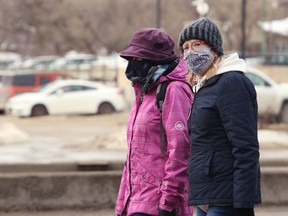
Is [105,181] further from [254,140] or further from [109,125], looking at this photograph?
[109,125]

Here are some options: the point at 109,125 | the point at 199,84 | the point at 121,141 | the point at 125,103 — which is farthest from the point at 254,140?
the point at 125,103

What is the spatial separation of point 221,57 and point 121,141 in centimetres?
1142

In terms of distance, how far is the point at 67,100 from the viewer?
93.3 ft

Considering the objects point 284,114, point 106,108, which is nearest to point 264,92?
point 284,114

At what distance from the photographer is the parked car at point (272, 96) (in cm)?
2308

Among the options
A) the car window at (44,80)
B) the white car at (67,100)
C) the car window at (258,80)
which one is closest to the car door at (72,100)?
the white car at (67,100)

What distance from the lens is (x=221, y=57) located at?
165 inches

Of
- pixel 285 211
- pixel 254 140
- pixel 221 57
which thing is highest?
pixel 221 57

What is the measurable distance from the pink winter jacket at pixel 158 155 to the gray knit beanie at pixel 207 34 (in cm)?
38

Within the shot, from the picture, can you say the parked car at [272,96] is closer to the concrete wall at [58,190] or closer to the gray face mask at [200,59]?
the concrete wall at [58,190]

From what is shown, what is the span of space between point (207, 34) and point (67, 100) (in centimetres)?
2447

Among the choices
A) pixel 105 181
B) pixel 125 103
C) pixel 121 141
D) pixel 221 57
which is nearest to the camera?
pixel 221 57

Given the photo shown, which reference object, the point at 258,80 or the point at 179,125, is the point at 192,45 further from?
the point at 258,80

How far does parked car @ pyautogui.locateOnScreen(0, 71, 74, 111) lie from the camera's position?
104ft
